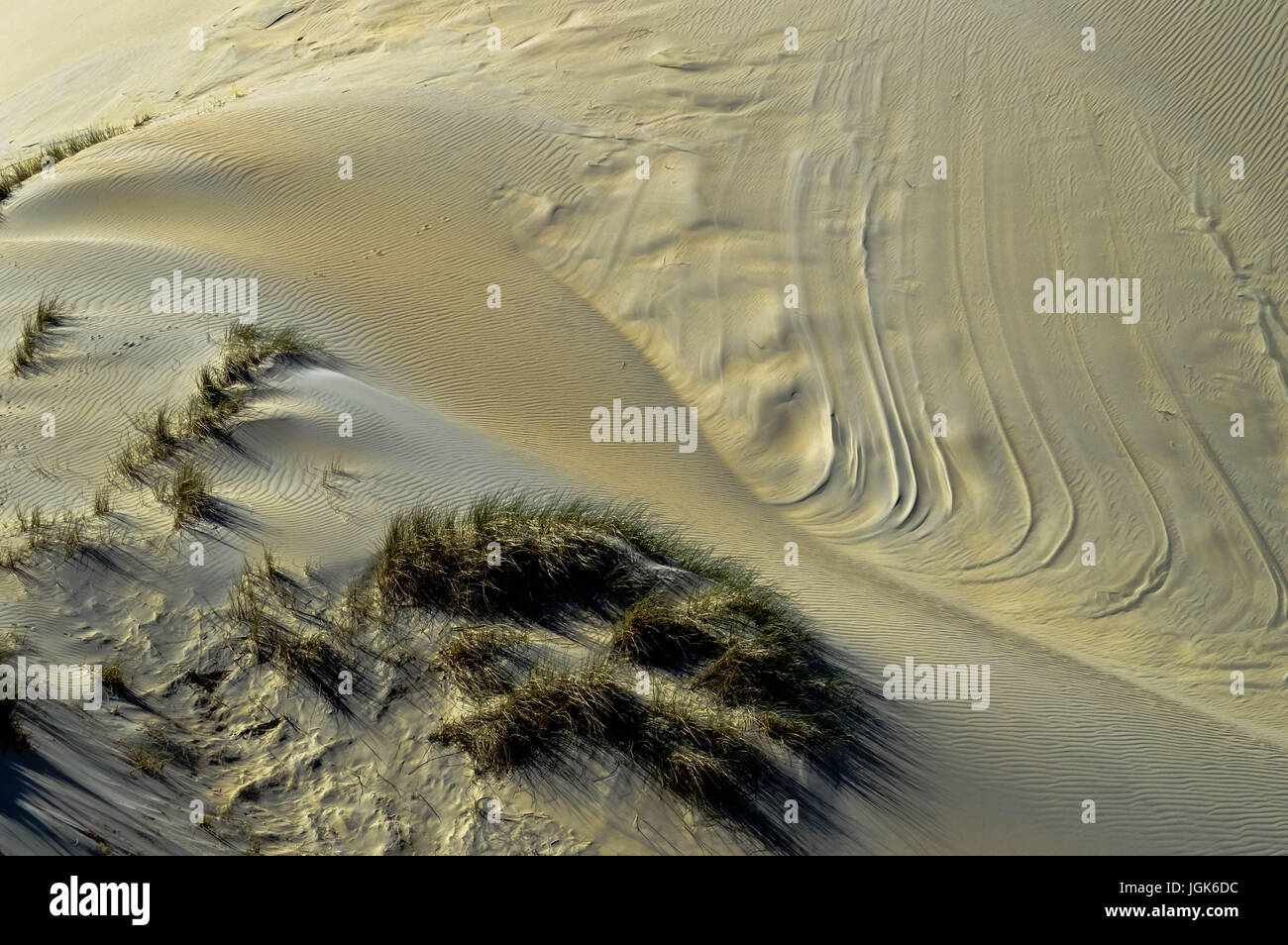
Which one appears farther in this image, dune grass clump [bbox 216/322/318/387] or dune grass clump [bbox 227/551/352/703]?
dune grass clump [bbox 216/322/318/387]

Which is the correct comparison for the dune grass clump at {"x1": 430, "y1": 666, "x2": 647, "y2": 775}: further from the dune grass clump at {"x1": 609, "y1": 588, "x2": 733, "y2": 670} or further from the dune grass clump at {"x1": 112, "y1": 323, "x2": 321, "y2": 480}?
the dune grass clump at {"x1": 112, "y1": 323, "x2": 321, "y2": 480}

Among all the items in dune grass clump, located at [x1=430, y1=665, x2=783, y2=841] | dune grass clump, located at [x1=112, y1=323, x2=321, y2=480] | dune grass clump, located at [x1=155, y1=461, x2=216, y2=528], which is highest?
dune grass clump, located at [x1=112, y1=323, x2=321, y2=480]

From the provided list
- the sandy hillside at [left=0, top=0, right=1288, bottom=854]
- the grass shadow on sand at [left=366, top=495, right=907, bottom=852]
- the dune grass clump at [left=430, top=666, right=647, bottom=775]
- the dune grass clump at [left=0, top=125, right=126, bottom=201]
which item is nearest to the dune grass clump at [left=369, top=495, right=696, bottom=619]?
the grass shadow on sand at [left=366, top=495, right=907, bottom=852]

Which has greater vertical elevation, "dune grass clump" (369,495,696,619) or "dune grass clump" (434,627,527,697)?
"dune grass clump" (369,495,696,619)

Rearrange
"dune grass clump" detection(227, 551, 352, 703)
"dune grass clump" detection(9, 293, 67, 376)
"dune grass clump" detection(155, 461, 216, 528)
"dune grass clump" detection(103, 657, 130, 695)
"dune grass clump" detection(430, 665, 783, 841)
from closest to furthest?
"dune grass clump" detection(430, 665, 783, 841), "dune grass clump" detection(103, 657, 130, 695), "dune grass clump" detection(227, 551, 352, 703), "dune grass clump" detection(155, 461, 216, 528), "dune grass clump" detection(9, 293, 67, 376)

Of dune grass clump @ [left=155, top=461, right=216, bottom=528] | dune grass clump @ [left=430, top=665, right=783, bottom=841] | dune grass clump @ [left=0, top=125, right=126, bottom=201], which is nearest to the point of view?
dune grass clump @ [left=430, top=665, right=783, bottom=841]
